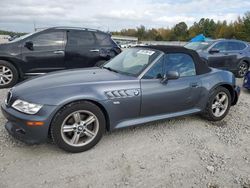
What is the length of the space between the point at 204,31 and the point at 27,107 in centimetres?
8296

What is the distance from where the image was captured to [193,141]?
12.8 feet

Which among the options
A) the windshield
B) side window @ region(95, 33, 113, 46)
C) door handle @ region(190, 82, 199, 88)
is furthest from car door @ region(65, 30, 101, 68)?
door handle @ region(190, 82, 199, 88)

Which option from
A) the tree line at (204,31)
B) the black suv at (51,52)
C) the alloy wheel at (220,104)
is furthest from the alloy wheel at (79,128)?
the tree line at (204,31)

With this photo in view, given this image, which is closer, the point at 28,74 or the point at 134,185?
the point at 134,185

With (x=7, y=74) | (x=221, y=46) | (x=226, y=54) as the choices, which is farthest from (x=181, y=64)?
(x=221, y=46)

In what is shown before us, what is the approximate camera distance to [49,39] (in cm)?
681

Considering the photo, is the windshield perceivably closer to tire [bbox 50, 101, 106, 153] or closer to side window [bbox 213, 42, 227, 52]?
tire [bbox 50, 101, 106, 153]

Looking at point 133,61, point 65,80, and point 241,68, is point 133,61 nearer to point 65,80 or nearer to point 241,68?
point 65,80

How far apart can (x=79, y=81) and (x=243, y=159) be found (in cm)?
251

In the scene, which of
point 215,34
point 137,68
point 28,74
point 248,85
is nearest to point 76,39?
point 28,74

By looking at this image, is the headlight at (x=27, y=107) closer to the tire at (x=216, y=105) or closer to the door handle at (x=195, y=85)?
the door handle at (x=195, y=85)

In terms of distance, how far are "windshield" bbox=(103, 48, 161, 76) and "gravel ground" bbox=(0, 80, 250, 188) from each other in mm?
1017

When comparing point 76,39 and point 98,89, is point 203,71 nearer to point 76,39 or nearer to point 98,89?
point 98,89

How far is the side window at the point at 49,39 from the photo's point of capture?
21.9 feet
